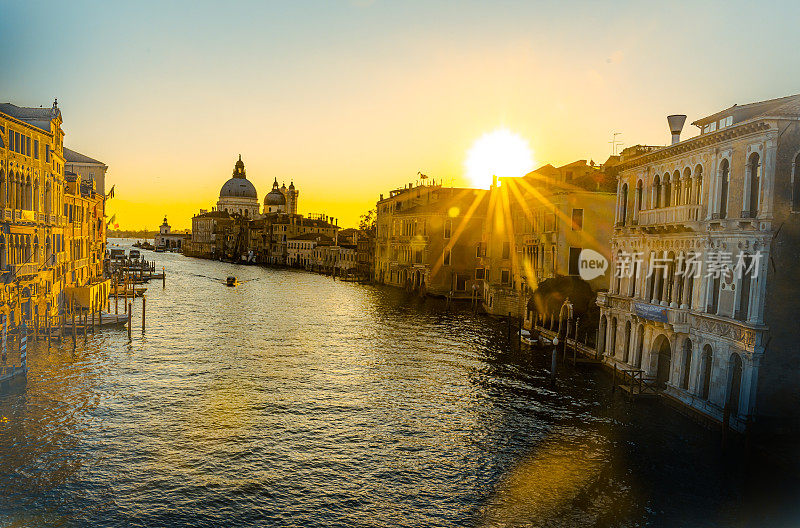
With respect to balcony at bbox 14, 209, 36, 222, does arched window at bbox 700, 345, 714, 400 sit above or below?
below

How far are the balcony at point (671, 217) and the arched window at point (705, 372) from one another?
4.76m

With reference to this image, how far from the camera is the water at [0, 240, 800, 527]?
52.7ft

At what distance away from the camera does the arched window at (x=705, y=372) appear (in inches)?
888

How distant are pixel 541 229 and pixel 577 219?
4.39 metres

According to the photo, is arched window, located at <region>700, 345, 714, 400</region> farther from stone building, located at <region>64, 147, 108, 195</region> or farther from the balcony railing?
stone building, located at <region>64, 147, 108, 195</region>

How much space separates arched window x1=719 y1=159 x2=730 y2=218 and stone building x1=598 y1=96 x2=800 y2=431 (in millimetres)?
37

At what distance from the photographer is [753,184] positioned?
2067 centimetres

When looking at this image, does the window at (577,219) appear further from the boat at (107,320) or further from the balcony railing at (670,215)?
the boat at (107,320)

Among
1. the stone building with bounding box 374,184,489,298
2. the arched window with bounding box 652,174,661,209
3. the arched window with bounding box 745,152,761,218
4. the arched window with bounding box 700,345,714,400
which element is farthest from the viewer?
the stone building with bounding box 374,184,489,298

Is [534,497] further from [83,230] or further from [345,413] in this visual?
[83,230]

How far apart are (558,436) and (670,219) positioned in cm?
1045

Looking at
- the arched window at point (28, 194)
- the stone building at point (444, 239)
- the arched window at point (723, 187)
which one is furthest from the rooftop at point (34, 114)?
the stone building at point (444, 239)

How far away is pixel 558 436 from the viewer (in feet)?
71.7

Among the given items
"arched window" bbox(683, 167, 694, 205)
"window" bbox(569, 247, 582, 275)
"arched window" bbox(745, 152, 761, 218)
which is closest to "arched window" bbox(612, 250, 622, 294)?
"arched window" bbox(683, 167, 694, 205)
